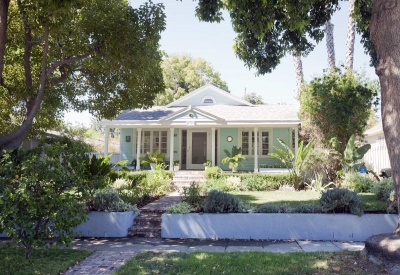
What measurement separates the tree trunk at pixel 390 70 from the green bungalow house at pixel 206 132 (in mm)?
12978

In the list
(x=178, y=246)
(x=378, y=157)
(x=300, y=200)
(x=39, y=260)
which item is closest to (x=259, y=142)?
(x=378, y=157)

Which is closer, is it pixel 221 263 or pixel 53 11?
pixel 221 263

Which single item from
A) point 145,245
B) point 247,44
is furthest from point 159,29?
point 145,245

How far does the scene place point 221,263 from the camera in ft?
20.7

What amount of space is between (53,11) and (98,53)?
2391 millimetres

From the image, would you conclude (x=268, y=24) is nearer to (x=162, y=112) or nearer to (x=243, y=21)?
(x=243, y=21)

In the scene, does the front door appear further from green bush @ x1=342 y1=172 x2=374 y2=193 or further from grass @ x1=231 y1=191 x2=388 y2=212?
green bush @ x1=342 y1=172 x2=374 y2=193

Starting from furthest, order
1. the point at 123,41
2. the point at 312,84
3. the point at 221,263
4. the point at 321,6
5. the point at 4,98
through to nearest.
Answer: the point at 312,84 < the point at 4,98 < the point at 321,6 < the point at 123,41 < the point at 221,263

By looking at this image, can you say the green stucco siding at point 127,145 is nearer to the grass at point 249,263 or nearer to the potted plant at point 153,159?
the potted plant at point 153,159

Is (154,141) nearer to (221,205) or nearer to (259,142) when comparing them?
(259,142)

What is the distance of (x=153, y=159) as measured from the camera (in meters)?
19.5

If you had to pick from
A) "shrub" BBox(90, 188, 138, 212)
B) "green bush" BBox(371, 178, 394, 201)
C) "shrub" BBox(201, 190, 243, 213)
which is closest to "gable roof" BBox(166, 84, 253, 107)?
"green bush" BBox(371, 178, 394, 201)

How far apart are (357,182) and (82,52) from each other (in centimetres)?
1192

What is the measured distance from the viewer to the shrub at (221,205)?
9.11 meters
